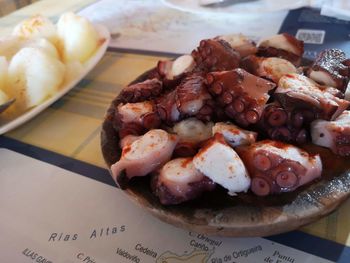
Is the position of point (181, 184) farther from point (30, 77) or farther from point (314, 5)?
point (314, 5)

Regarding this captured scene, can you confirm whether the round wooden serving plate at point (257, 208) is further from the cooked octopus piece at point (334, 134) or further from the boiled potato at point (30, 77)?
the boiled potato at point (30, 77)

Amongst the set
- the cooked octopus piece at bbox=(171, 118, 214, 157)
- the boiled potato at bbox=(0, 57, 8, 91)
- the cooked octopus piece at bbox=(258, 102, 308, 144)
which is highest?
the cooked octopus piece at bbox=(258, 102, 308, 144)

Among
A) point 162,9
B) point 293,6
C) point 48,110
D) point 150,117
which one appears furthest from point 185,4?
point 150,117

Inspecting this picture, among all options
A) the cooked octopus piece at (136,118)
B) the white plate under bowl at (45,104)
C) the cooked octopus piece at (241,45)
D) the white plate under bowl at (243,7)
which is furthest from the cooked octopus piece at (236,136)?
the white plate under bowl at (243,7)

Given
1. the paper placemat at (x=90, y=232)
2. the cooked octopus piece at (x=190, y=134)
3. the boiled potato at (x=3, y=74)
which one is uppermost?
the cooked octopus piece at (x=190, y=134)

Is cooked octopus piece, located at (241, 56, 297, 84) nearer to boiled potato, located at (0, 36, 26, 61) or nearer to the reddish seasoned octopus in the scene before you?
the reddish seasoned octopus

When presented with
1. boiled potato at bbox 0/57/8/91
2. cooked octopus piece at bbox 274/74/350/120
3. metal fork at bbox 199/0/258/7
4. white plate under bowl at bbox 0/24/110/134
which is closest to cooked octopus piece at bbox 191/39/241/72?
cooked octopus piece at bbox 274/74/350/120

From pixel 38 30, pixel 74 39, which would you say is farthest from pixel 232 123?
pixel 38 30
